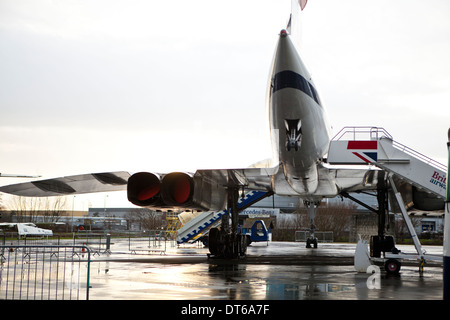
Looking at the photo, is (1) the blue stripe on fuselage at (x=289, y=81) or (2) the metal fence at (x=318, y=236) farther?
(2) the metal fence at (x=318, y=236)

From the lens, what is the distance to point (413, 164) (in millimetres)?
11625

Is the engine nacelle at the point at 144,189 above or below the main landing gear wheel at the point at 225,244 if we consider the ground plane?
above

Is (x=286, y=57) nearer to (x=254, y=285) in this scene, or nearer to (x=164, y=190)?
(x=254, y=285)

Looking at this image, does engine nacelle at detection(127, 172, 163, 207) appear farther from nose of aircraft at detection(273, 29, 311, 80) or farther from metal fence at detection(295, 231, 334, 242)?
metal fence at detection(295, 231, 334, 242)

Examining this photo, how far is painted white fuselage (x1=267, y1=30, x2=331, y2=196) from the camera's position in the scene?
31.7ft

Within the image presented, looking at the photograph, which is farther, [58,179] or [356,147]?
[58,179]

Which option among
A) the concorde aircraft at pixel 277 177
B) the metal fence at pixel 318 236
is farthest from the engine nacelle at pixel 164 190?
the metal fence at pixel 318 236

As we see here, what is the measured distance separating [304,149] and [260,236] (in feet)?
63.4

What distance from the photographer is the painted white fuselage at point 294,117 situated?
31.7ft

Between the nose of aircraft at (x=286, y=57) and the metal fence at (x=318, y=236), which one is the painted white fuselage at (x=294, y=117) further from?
the metal fence at (x=318, y=236)

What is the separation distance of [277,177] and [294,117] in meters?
3.74

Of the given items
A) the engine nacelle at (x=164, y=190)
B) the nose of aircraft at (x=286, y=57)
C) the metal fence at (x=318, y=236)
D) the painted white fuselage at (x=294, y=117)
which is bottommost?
the metal fence at (x=318, y=236)
